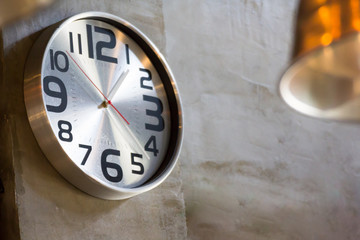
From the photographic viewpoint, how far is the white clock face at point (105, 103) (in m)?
2.06

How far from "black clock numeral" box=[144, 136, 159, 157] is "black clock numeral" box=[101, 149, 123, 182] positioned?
137 mm

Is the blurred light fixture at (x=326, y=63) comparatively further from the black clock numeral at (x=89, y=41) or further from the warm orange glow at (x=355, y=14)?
the black clock numeral at (x=89, y=41)

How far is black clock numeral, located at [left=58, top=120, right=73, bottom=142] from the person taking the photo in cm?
203

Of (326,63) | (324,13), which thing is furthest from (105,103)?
(324,13)

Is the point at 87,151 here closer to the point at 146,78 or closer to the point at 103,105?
the point at 103,105

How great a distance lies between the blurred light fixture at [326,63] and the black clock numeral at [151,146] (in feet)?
4.28

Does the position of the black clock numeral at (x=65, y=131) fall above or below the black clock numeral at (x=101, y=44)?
below

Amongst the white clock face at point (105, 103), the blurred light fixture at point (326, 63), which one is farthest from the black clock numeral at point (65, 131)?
the blurred light fixture at point (326, 63)

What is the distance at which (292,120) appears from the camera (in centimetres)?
298

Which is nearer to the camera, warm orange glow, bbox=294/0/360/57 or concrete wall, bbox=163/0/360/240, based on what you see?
warm orange glow, bbox=294/0/360/57

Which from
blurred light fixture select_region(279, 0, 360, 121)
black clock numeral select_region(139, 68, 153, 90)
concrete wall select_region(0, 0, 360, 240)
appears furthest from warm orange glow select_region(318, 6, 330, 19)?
black clock numeral select_region(139, 68, 153, 90)

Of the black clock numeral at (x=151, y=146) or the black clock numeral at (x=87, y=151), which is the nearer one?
the black clock numeral at (x=87, y=151)

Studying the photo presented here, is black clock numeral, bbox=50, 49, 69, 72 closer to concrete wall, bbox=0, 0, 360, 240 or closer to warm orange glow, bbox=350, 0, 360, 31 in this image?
concrete wall, bbox=0, 0, 360, 240

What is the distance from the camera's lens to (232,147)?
9.05ft
